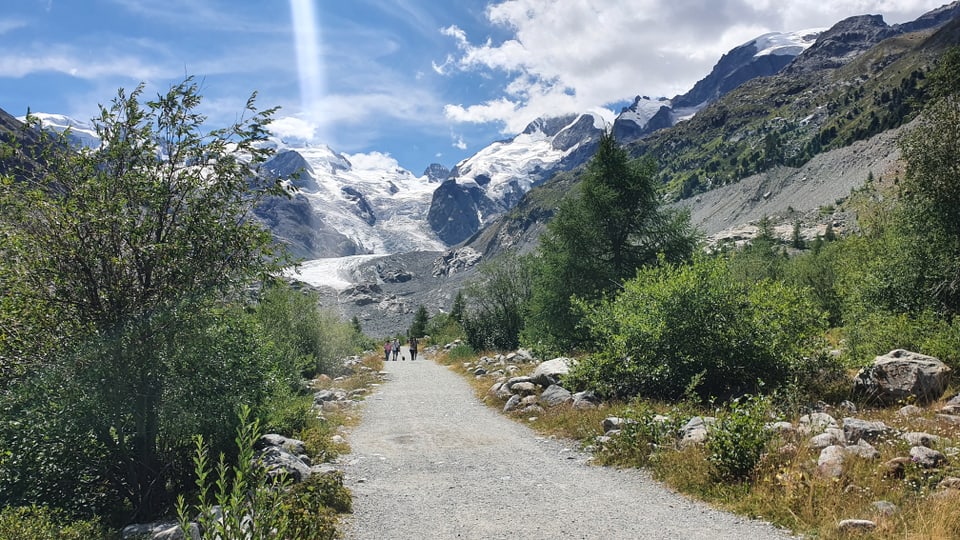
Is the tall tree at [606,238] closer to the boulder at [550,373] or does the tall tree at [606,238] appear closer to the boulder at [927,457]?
the boulder at [550,373]

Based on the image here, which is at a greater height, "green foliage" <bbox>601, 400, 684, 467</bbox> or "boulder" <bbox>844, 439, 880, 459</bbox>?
"boulder" <bbox>844, 439, 880, 459</bbox>

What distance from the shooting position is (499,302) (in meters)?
37.0

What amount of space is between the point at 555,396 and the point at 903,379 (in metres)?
7.41

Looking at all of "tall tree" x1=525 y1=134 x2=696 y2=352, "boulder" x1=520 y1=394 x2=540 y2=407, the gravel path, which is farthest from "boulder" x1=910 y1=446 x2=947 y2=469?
"tall tree" x1=525 y1=134 x2=696 y2=352

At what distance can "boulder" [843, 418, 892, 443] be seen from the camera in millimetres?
7238

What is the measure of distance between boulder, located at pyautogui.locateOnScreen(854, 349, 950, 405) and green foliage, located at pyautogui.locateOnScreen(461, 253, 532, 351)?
81.0 ft

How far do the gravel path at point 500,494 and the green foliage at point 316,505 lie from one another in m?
0.29

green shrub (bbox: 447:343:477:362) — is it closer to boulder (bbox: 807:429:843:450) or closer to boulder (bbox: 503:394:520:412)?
boulder (bbox: 503:394:520:412)

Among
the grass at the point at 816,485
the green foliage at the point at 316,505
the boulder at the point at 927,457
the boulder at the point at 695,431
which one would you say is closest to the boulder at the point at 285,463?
the green foliage at the point at 316,505

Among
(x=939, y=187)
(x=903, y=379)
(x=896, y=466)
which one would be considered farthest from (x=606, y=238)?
(x=896, y=466)

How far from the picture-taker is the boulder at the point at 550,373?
15281mm

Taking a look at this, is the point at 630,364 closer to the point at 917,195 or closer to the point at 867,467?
the point at 867,467

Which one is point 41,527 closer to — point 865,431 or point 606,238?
point 865,431

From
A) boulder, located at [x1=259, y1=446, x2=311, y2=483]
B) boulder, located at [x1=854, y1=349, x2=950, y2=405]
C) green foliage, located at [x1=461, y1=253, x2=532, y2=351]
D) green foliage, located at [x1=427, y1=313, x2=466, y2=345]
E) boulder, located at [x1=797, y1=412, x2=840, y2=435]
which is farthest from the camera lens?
green foliage, located at [x1=427, y1=313, x2=466, y2=345]
